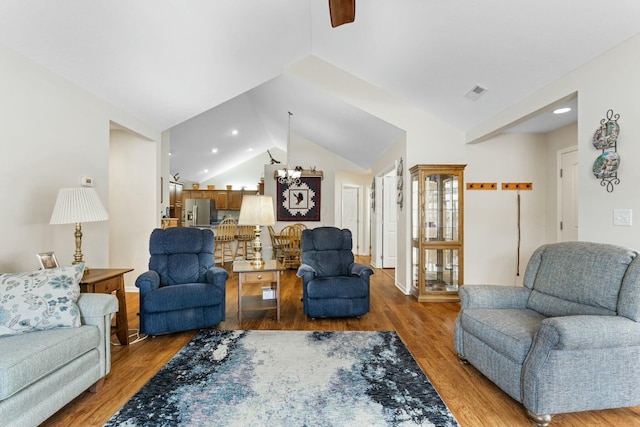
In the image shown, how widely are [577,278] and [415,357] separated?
1.28 metres

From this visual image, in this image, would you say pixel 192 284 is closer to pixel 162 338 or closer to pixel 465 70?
pixel 162 338

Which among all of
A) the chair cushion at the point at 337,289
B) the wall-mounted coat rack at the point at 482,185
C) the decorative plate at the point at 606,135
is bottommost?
the chair cushion at the point at 337,289

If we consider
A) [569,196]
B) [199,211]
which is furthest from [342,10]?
[199,211]

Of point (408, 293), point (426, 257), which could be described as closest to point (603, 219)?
point (426, 257)

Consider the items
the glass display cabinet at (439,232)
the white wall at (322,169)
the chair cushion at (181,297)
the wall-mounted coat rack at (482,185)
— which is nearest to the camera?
the chair cushion at (181,297)

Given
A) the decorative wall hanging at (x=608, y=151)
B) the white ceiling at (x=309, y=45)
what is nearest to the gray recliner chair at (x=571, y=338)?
the decorative wall hanging at (x=608, y=151)

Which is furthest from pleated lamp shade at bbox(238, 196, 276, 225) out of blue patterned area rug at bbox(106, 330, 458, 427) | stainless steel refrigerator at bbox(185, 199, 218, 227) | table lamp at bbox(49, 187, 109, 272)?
stainless steel refrigerator at bbox(185, 199, 218, 227)

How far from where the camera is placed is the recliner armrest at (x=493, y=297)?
2.52 m

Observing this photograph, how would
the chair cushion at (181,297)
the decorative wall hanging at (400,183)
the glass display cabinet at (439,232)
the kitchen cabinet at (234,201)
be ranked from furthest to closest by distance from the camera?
the kitchen cabinet at (234,201)
the decorative wall hanging at (400,183)
the glass display cabinet at (439,232)
the chair cushion at (181,297)

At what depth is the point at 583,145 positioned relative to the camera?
2.71 m

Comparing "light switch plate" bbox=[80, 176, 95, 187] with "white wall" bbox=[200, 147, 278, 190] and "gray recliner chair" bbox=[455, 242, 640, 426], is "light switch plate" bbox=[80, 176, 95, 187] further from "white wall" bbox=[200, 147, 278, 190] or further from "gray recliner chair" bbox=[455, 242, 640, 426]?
"white wall" bbox=[200, 147, 278, 190]

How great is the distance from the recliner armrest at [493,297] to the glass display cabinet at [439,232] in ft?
6.03

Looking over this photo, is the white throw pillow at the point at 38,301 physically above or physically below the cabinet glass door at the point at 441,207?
below

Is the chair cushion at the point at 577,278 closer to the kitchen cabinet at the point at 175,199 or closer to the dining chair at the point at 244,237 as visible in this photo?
the dining chair at the point at 244,237
